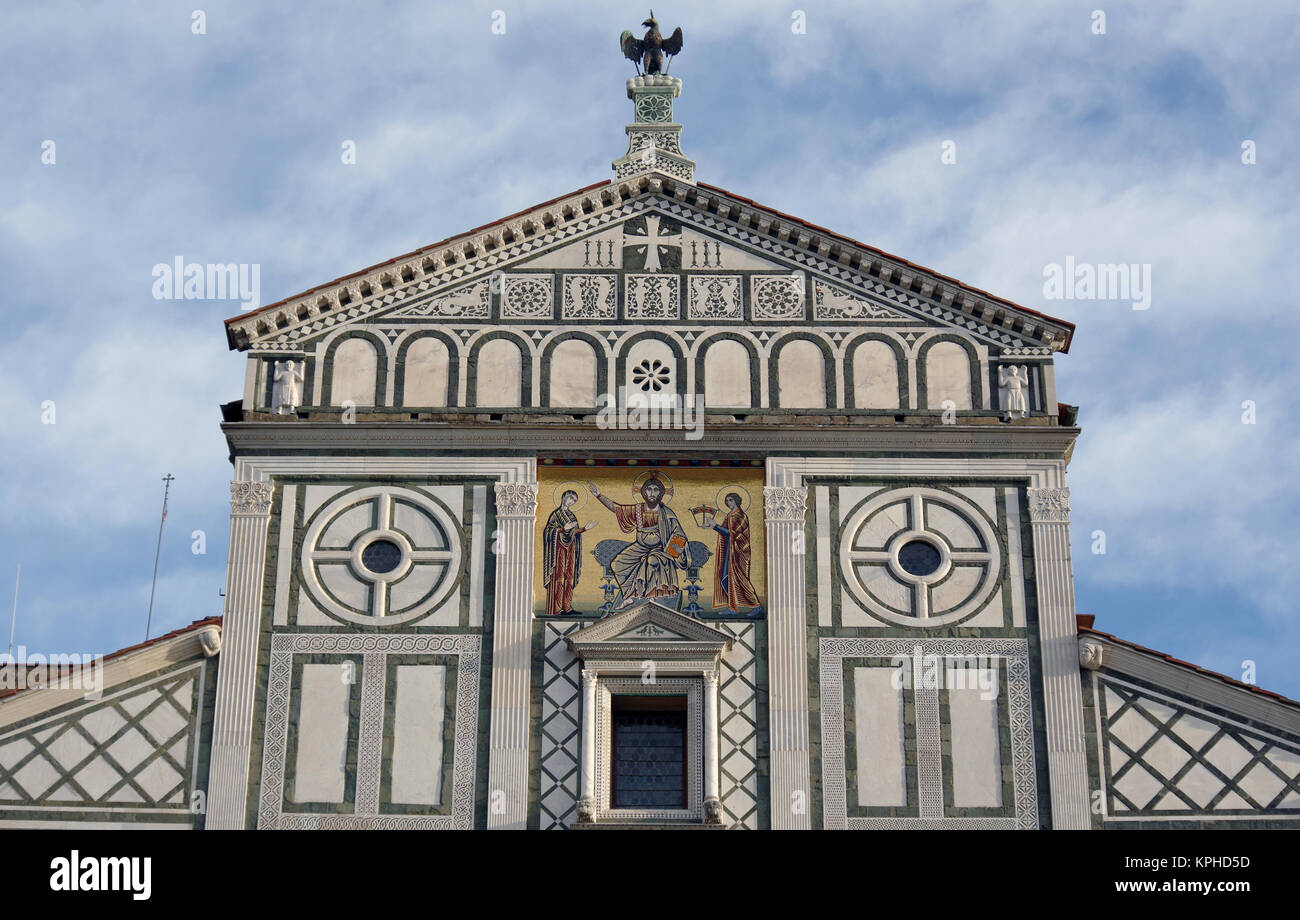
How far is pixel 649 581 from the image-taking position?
2464 centimetres

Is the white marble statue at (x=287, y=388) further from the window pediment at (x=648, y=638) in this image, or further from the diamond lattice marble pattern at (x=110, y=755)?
the window pediment at (x=648, y=638)

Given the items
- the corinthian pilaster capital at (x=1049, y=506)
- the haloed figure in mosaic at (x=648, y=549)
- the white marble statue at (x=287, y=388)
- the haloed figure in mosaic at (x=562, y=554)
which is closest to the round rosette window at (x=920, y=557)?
the corinthian pilaster capital at (x=1049, y=506)

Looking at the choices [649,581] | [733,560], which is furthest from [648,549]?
[733,560]

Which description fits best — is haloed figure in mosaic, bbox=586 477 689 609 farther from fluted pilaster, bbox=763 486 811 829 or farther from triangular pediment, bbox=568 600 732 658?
fluted pilaster, bbox=763 486 811 829

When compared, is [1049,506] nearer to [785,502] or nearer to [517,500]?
[785,502]

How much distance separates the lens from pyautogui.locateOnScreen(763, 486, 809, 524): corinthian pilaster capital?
2494 centimetres

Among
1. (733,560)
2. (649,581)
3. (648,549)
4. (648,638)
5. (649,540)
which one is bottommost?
(648,638)

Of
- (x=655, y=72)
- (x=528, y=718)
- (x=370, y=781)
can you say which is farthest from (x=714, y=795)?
(x=655, y=72)

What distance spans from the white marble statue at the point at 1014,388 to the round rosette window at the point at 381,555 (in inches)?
268

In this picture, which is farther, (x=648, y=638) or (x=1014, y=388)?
(x=1014, y=388)

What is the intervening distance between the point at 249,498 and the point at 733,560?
5.77m

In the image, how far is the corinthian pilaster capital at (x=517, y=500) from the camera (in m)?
24.9

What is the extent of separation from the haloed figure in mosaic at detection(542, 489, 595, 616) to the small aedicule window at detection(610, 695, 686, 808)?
135 centimetres
